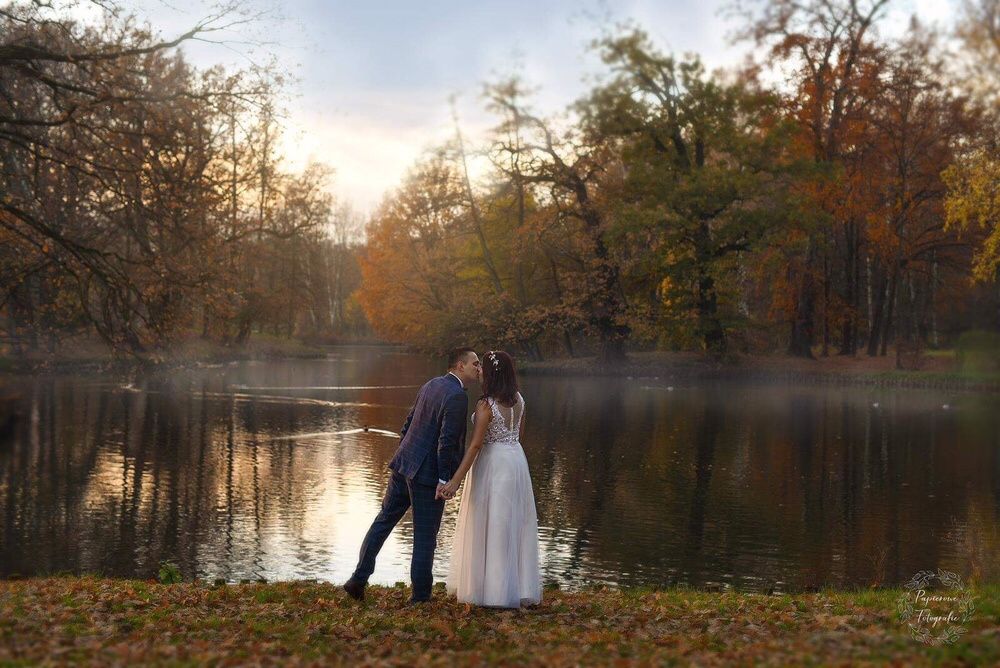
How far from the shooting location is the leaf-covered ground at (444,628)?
669cm

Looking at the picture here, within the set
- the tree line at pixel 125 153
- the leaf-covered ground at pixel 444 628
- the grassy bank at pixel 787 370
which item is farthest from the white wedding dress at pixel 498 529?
the grassy bank at pixel 787 370

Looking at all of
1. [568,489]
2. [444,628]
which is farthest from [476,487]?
[568,489]

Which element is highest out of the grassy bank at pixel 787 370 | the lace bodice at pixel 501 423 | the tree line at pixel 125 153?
the tree line at pixel 125 153

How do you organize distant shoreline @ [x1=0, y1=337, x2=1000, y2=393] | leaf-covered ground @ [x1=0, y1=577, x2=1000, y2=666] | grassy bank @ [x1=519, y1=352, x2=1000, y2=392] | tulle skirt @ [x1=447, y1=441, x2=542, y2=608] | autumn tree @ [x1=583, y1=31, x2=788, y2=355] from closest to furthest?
leaf-covered ground @ [x1=0, y1=577, x2=1000, y2=666], tulle skirt @ [x1=447, y1=441, x2=542, y2=608], distant shoreline @ [x1=0, y1=337, x2=1000, y2=393], grassy bank @ [x1=519, y1=352, x2=1000, y2=392], autumn tree @ [x1=583, y1=31, x2=788, y2=355]

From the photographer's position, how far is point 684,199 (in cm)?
4641

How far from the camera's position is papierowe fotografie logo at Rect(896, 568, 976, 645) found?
683 cm

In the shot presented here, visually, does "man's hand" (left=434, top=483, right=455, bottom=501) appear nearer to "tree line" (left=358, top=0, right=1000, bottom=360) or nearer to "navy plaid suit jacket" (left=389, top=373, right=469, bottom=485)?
"navy plaid suit jacket" (left=389, top=373, right=469, bottom=485)

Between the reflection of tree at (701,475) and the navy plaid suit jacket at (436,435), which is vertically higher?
the navy plaid suit jacket at (436,435)

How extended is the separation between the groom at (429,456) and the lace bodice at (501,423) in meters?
0.21

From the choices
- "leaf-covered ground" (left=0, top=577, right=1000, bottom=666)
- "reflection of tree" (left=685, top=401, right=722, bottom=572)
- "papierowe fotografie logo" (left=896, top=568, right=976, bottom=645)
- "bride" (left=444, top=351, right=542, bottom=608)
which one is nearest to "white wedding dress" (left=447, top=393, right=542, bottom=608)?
"bride" (left=444, top=351, right=542, bottom=608)

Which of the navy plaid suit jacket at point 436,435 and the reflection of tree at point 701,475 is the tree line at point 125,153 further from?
the navy plaid suit jacket at point 436,435

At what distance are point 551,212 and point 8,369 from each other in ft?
76.8

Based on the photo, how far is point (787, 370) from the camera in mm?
46875

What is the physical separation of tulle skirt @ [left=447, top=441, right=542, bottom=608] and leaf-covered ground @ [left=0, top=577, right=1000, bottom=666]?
17cm
